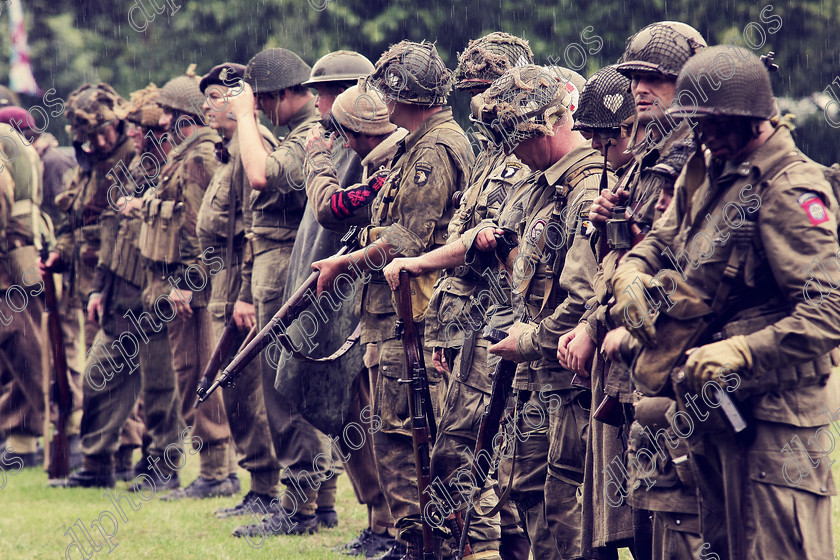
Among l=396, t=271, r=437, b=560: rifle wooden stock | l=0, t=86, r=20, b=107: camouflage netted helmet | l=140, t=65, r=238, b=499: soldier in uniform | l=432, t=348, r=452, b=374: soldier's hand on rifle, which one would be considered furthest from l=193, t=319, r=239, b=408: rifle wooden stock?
l=0, t=86, r=20, b=107: camouflage netted helmet

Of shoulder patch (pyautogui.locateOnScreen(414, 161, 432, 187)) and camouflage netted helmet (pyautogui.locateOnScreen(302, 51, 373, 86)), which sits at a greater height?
camouflage netted helmet (pyautogui.locateOnScreen(302, 51, 373, 86))

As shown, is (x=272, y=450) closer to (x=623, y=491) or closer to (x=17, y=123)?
(x=623, y=491)

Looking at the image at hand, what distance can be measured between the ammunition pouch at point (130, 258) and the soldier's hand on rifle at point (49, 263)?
0.87 meters

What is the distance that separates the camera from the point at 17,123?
1105 centimetres

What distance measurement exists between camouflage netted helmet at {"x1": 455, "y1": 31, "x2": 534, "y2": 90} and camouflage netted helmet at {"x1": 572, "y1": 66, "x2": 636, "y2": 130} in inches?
49.3

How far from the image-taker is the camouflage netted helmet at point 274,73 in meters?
7.42

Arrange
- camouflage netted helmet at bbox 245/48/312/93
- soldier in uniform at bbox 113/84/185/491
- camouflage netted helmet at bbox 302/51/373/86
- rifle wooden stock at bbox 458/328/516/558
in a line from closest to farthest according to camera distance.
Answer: rifle wooden stock at bbox 458/328/516/558, camouflage netted helmet at bbox 302/51/373/86, camouflage netted helmet at bbox 245/48/312/93, soldier in uniform at bbox 113/84/185/491

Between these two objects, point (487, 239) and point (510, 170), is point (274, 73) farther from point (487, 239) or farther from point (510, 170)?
point (487, 239)

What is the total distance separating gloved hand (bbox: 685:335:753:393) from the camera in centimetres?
339

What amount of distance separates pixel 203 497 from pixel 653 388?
562 cm

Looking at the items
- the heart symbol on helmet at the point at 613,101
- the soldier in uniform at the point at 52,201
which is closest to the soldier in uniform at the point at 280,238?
the heart symbol on helmet at the point at 613,101

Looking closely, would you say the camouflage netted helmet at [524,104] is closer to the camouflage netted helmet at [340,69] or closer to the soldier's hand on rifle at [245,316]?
the camouflage netted helmet at [340,69]

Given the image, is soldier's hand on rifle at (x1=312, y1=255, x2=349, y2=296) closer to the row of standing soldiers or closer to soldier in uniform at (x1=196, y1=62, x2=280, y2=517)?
the row of standing soldiers

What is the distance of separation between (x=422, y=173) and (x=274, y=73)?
2056 mm
